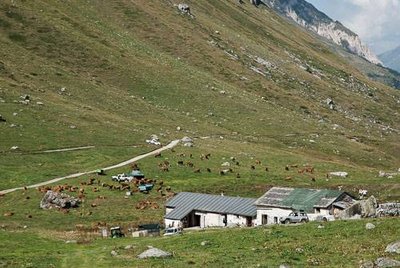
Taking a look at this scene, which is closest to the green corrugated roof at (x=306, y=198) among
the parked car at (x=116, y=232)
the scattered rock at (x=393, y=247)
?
the parked car at (x=116, y=232)

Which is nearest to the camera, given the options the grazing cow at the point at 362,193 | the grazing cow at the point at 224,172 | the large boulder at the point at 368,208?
the large boulder at the point at 368,208

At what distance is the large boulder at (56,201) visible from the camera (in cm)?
7806

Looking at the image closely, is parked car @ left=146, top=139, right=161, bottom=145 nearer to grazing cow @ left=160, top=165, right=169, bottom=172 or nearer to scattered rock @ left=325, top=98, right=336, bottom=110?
grazing cow @ left=160, top=165, right=169, bottom=172

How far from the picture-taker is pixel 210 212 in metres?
74.2

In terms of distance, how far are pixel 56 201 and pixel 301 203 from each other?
28338 millimetres

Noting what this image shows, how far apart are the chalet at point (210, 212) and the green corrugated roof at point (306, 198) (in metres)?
4.05

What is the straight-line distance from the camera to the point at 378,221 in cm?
5425

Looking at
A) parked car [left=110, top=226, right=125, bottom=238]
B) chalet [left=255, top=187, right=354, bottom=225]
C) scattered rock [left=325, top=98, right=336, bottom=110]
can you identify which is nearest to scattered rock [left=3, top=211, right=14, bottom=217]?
parked car [left=110, top=226, right=125, bottom=238]

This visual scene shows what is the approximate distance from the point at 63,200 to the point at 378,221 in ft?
127

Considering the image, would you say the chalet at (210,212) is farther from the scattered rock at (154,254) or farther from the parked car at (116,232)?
the scattered rock at (154,254)

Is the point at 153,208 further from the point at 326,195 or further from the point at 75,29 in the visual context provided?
the point at 75,29

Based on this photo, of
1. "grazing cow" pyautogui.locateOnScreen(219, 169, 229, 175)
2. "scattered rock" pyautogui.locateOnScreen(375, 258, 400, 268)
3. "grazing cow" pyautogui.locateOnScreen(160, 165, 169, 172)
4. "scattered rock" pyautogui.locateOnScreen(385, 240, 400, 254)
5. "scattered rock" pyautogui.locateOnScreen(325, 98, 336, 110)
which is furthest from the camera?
"scattered rock" pyautogui.locateOnScreen(325, 98, 336, 110)

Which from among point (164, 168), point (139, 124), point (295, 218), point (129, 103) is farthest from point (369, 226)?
point (129, 103)

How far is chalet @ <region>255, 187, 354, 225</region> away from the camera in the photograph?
2751 inches
